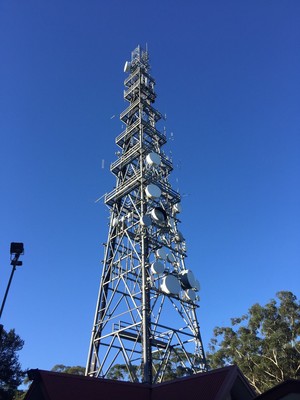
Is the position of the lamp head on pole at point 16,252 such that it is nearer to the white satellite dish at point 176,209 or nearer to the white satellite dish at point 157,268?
the white satellite dish at point 157,268

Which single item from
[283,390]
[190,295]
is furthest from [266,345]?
[283,390]

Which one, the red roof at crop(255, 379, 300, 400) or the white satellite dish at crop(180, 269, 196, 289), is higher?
the white satellite dish at crop(180, 269, 196, 289)

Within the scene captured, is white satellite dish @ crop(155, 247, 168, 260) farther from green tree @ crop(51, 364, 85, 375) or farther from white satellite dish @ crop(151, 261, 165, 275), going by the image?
green tree @ crop(51, 364, 85, 375)

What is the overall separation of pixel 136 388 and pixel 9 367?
23814 mm

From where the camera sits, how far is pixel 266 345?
4088cm

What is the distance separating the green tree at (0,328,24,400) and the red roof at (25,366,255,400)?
811 inches

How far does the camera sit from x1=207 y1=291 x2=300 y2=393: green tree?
39.1 metres

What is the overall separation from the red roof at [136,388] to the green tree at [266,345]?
26933mm

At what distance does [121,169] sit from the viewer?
112 ft

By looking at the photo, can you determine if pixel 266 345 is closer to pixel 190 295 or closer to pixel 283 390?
pixel 190 295

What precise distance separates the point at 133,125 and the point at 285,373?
Result: 31.5 m

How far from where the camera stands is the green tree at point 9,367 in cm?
3425

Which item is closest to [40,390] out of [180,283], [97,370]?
[97,370]

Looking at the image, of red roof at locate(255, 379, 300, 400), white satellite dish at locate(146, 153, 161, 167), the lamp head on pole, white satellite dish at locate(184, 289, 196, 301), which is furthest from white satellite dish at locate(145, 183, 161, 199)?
red roof at locate(255, 379, 300, 400)
